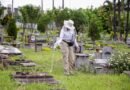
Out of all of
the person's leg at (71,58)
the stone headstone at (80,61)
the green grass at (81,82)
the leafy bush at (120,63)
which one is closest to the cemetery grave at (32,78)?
the green grass at (81,82)

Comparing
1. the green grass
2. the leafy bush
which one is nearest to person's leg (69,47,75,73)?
the green grass

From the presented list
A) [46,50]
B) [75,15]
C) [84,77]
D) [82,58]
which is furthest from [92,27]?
[84,77]

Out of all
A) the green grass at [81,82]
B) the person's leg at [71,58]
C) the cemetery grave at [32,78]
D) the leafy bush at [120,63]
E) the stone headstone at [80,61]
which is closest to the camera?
the green grass at [81,82]

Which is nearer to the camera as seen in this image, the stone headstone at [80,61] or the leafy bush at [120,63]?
the leafy bush at [120,63]

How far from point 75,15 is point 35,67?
29.3 metres

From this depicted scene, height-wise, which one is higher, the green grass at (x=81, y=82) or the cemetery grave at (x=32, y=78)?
the cemetery grave at (x=32, y=78)

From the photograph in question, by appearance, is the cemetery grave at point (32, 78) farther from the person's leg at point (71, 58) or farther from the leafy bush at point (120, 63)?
the leafy bush at point (120, 63)

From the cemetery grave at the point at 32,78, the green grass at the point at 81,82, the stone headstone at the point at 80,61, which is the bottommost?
the green grass at the point at 81,82

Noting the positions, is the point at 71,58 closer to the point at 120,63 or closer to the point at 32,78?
the point at 120,63

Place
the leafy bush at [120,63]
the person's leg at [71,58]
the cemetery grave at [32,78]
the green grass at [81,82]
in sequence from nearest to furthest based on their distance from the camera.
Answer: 1. the green grass at [81,82]
2. the cemetery grave at [32,78]
3. the person's leg at [71,58]
4. the leafy bush at [120,63]

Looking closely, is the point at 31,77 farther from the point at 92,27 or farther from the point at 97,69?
the point at 92,27

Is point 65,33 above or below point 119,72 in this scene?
above

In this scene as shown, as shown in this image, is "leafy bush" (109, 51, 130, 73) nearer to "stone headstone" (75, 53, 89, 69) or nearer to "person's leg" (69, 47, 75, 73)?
"stone headstone" (75, 53, 89, 69)

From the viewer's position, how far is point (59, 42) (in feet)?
47.8
